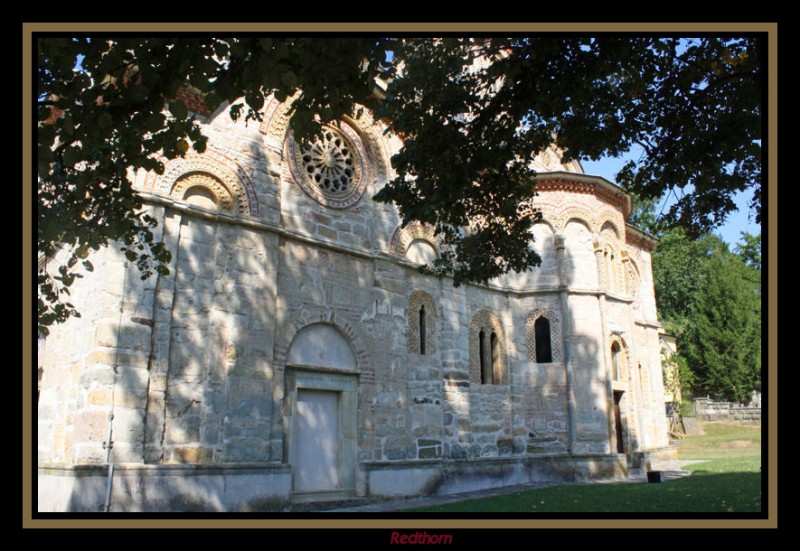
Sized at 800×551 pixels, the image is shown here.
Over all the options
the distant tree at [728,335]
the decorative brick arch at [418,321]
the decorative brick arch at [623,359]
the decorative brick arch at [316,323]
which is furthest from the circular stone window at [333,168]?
the distant tree at [728,335]

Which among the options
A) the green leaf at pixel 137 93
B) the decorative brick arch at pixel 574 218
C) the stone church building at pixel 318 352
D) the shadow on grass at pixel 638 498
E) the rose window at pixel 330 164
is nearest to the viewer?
the green leaf at pixel 137 93

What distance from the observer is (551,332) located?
53.2ft

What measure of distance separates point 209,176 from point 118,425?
4263 mm

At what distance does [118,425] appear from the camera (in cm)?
880

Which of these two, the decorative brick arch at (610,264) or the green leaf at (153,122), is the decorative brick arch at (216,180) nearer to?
the green leaf at (153,122)

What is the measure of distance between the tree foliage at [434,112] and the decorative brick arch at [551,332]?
7117 millimetres

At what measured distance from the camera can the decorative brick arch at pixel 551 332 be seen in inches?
633

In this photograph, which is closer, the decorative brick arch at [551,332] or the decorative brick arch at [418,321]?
the decorative brick arch at [418,321]

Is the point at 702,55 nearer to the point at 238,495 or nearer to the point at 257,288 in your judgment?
the point at 257,288

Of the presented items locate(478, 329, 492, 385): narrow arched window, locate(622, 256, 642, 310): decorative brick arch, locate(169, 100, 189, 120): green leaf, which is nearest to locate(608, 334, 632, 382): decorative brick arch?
locate(622, 256, 642, 310): decorative brick arch

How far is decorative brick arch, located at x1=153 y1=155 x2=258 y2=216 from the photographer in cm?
1024

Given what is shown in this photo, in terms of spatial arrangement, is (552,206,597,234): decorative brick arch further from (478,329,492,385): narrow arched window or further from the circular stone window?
the circular stone window

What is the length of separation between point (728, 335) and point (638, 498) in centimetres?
2339
